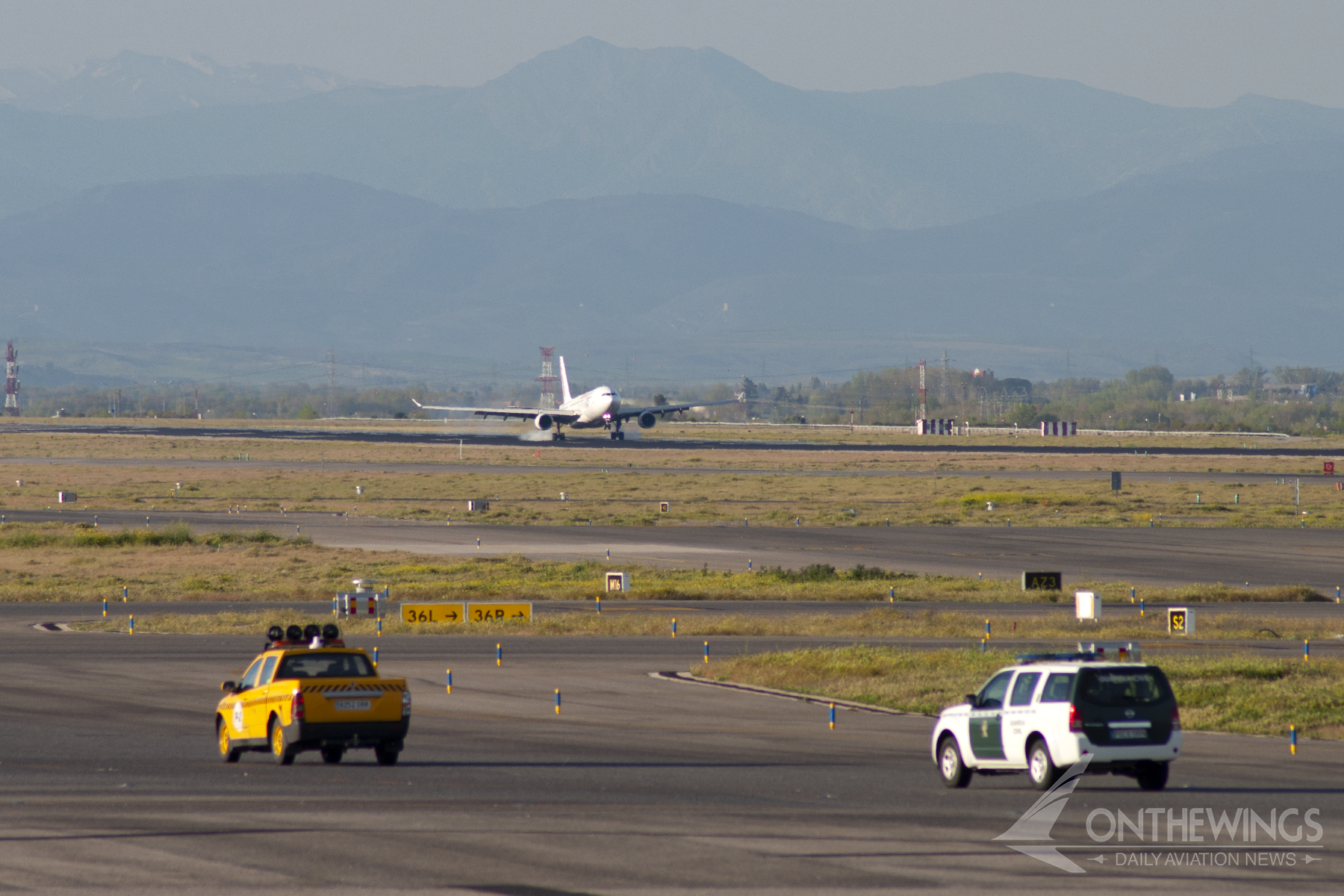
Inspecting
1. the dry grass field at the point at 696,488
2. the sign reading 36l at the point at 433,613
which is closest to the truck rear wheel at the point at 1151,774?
the sign reading 36l at the point at 433,613

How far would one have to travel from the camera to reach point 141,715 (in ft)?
103

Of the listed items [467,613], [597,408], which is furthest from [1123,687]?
[597,408]

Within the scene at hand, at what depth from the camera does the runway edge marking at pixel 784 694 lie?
33438mm

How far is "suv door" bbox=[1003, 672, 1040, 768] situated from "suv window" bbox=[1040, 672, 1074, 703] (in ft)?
0.65

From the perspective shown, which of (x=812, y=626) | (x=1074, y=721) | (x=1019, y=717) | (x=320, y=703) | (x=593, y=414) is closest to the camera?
(x=1074, y=721)

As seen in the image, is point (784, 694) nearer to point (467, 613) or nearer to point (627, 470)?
point (467, 613)

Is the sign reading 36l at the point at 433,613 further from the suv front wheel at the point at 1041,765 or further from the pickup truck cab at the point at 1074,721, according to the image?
→ the suv front wheel at the point at 1041,765

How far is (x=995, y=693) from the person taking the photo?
2353 centimetres

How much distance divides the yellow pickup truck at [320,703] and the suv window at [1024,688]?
9360 millimetres

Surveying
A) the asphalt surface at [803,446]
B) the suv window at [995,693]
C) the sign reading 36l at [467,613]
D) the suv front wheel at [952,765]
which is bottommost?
the suv front wheel at [952,765]

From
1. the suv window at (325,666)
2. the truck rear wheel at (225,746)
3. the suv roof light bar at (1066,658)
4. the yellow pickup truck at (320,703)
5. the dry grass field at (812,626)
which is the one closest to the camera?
the suv roof light bar at (1066,658)

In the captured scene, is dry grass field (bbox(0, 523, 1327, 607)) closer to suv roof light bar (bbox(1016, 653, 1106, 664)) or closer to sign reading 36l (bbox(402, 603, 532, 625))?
sign reading 36l (bbox(402, 603, 532, 625))

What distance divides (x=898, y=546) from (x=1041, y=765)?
52.1 metres

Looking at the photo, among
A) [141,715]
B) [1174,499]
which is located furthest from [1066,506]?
[141,715]
